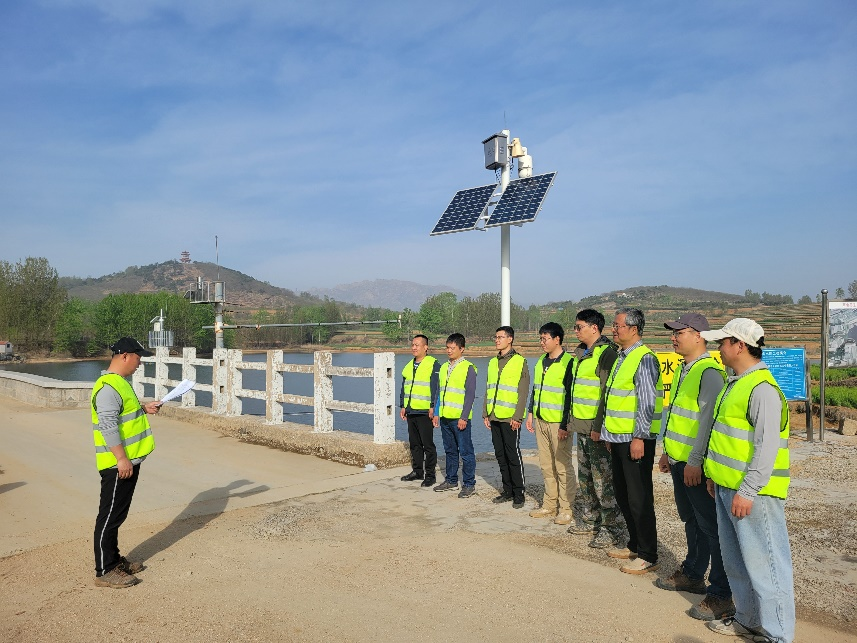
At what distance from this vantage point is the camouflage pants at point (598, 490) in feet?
16.2

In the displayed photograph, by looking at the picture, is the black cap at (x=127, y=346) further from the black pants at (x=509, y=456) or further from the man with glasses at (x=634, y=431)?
the man with glasses at (x=634, y=431)

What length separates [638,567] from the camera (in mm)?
4320

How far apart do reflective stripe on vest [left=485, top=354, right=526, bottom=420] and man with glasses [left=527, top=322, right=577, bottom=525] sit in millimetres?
257

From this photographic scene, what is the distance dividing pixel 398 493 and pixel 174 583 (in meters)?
2.80

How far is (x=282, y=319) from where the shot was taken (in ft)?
282

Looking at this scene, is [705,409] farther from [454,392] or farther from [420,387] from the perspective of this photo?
[420,387]

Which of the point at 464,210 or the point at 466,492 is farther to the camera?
the point at 464,210

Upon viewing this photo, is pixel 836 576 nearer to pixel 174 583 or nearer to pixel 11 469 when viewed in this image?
pixel 174 583

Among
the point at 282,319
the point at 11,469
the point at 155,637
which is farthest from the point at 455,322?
the point at 155,637

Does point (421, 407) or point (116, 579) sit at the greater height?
point (421, 407)

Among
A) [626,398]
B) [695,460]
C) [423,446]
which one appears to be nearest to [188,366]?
[423,446]

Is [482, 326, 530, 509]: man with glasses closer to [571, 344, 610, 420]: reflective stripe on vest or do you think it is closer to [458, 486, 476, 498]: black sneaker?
[458, 486, 476, 498]: black sneaker

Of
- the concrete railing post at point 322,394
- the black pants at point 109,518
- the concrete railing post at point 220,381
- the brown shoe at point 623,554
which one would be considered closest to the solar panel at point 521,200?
the concrete railing post at point 322,394

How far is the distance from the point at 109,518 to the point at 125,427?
0.60 metres
